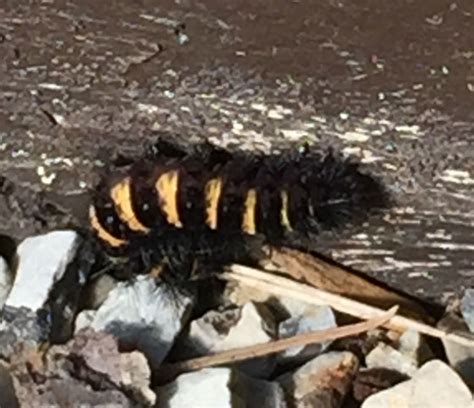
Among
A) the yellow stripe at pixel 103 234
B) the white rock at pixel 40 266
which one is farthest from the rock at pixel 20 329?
the yellow stripe at pixel 103 234

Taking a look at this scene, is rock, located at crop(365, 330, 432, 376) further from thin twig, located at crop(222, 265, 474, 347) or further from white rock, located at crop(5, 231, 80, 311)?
white rock, located at crop(5, 231, 80, 311)

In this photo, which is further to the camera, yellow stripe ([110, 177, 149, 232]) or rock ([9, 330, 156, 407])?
yellow stripe ([110, 177, 149, 232])

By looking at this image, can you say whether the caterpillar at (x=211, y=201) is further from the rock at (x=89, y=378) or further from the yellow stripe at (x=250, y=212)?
the rock at (x=89, y=378)

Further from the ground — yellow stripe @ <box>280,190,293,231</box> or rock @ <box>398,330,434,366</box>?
yellow stripe @ <box>280,190,293,231</box>

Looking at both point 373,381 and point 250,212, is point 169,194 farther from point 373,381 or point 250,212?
point 373,381

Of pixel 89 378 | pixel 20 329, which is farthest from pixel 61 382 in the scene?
pixel 20 329

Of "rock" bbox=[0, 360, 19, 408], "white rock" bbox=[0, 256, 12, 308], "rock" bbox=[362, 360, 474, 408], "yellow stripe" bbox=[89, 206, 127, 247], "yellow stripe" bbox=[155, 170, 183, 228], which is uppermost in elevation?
"yellow stripe" bbox=[155, 170, 183, 228]

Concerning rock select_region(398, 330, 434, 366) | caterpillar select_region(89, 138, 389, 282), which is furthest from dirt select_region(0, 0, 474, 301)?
rock select_region(398, 330, 434, 366)
